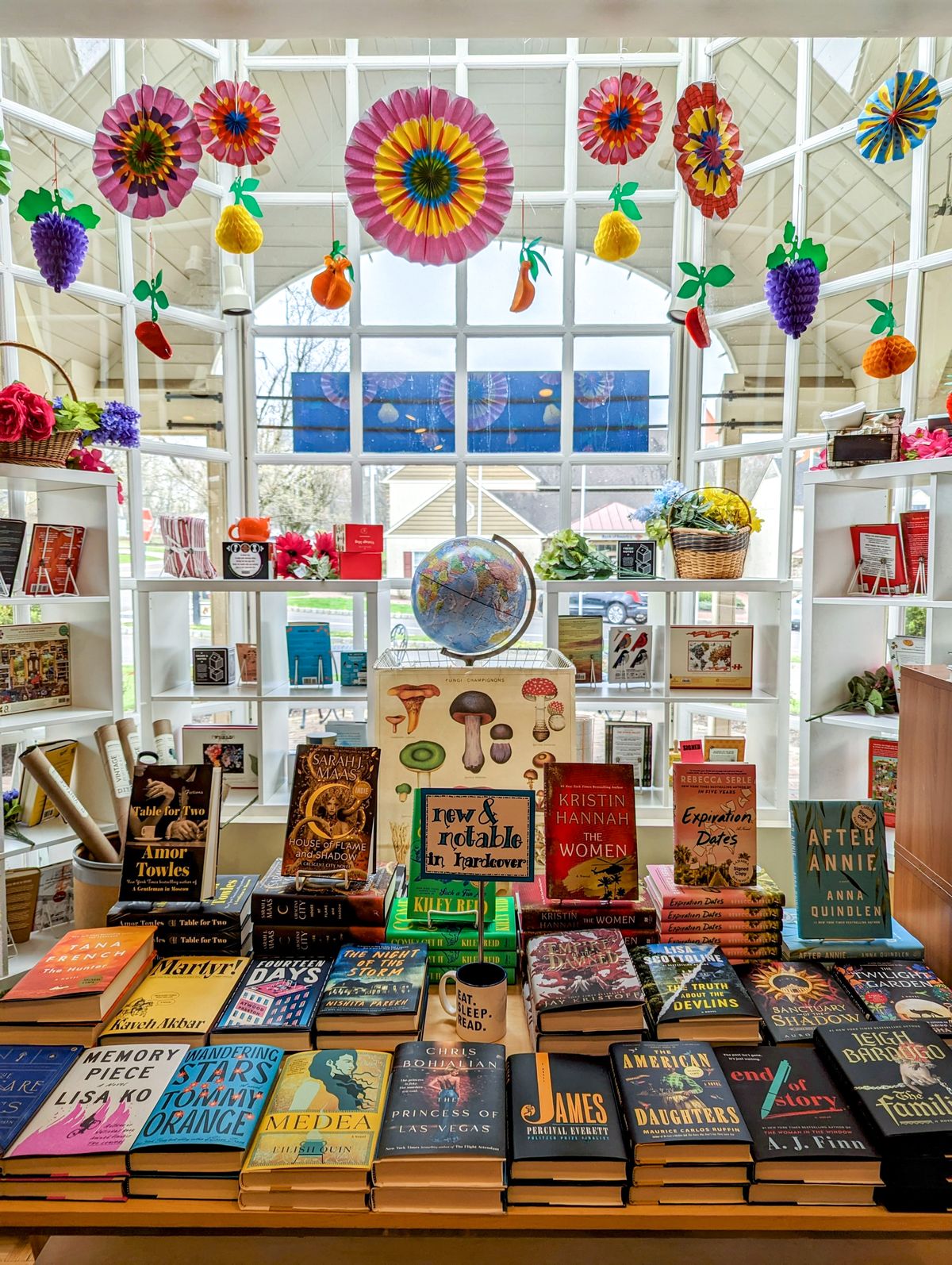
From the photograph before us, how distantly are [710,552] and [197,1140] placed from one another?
260 centimetres

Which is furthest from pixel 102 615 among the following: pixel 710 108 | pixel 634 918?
pixel 710 108

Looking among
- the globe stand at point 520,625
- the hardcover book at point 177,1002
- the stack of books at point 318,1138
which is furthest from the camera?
the globe stand at point 520,625

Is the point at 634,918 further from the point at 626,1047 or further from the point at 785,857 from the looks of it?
the point at 785,857

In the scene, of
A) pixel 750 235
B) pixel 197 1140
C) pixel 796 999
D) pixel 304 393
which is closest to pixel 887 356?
pixel 750 235

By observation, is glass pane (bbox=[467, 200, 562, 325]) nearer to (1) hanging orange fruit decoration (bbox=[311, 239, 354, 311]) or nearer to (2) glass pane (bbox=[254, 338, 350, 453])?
(2) glass pane (bbox=[254, 338, 350, 453])

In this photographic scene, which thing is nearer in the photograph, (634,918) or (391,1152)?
(391,1152)

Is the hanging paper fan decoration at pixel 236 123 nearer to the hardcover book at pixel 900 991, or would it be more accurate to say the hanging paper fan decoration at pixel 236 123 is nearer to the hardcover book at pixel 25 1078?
the hardcover book at pixel 25 1078

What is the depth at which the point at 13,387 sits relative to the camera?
2.36 m

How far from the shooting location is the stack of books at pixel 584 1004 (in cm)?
130

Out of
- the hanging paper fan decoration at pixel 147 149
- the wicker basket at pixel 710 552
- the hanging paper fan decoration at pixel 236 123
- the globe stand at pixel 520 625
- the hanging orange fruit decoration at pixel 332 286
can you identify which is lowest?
the globe stand at pixel 520 625

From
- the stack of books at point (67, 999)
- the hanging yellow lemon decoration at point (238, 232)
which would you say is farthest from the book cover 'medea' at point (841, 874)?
the hanging yellow lemon decoration at point (238, 232)

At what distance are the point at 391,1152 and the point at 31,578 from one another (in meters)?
2.19

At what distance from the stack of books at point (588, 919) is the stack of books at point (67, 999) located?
0.73m

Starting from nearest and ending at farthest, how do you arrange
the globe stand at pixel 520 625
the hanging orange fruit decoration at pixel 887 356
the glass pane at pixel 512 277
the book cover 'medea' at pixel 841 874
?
the book cover 'medea' at pixel 841 874 → the globe stand at pixel 520 625 → the hanging orange fruit decoration at pixel 887 356 → the glass pane at pixel 512 277
